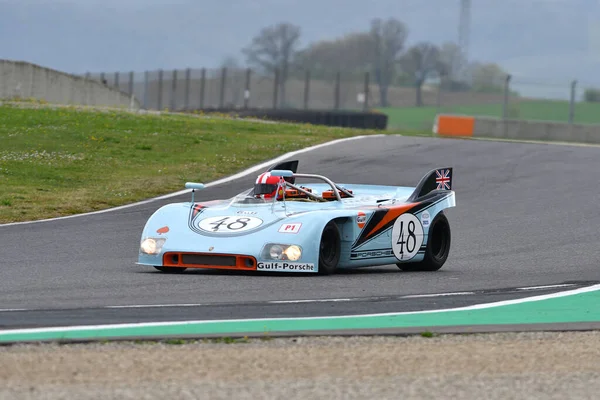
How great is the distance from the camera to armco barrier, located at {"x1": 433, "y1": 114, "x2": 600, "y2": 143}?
38.7m

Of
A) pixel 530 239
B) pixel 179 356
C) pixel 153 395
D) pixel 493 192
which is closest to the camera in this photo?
pixel 153 395

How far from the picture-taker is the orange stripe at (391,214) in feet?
37.1

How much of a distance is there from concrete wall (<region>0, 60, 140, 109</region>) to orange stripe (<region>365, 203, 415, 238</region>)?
2790 cm

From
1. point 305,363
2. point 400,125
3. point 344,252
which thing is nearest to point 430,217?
point 344,252

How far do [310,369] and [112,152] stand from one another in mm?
17770

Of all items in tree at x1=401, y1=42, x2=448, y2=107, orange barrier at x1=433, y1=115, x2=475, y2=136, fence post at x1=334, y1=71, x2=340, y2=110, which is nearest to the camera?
orange barrier at x1=433, y1=115, x2=475, y2=136

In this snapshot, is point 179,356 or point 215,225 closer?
point 179,356

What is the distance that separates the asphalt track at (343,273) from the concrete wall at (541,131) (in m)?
16.2

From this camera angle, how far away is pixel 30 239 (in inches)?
523

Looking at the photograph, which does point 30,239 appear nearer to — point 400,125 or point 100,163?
point 100,163

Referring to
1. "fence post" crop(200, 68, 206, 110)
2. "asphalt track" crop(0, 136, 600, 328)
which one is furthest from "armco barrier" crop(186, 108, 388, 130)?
"asphalt track" crop(0, 136, 600, 328)

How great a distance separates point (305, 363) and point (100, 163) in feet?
53.5

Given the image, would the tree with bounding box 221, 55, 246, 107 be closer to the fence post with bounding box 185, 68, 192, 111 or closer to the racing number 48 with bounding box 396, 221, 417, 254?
the fence post with bounding box 185, 68, 192, 111

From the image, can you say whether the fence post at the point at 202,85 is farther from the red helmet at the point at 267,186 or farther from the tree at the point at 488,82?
the red helmet at the point at 267,186
